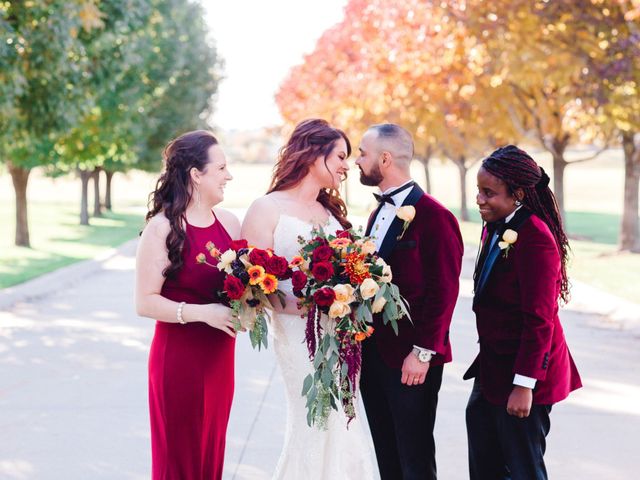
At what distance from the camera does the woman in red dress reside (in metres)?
4.58

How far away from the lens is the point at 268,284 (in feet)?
14.5

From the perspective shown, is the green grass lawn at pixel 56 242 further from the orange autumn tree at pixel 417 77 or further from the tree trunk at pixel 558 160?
the tree trunk at pixel 558 160

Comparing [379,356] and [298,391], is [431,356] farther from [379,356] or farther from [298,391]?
[298,391]

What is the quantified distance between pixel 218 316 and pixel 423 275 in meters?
1.05

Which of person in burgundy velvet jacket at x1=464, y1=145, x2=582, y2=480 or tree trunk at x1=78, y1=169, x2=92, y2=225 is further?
tree trunk at x1=78, y1=169, x2=92, y2=225

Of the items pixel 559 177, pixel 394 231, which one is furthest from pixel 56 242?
pixel 394 231

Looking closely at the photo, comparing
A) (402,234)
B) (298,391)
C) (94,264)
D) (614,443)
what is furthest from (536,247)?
(94,264)

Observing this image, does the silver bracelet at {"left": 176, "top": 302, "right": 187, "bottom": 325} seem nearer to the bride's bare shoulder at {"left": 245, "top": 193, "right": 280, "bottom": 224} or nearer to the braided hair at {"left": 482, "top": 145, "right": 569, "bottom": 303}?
the bride's bare shoulder at {"left": 245, "top": 193, "right": 280, "bottom": 224}

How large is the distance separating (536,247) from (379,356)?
1.05 m

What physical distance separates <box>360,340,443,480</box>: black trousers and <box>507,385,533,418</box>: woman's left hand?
59 cm

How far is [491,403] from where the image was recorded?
4570 mm

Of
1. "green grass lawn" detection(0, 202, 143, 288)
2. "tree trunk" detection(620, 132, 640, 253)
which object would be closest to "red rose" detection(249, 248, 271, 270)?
"green grass lawn" detection(0, 202, 143, 288)

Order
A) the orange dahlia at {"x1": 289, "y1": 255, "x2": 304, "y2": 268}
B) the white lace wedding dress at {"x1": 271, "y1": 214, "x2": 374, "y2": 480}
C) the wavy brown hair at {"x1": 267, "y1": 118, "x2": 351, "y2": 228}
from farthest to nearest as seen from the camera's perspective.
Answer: the white lace wedding dress at {"x1": 271, "y1": 214, "x2": 374, "y2": 480} → the wavy brown hair at {"x1": 267, "y1": 118, "x2": 351, "y2": 228} → the orange dahlia at {"x1": 289, "y1": 255, "x2": 304, "y2": 268}

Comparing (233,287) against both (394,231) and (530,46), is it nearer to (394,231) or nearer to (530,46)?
(394,231)
